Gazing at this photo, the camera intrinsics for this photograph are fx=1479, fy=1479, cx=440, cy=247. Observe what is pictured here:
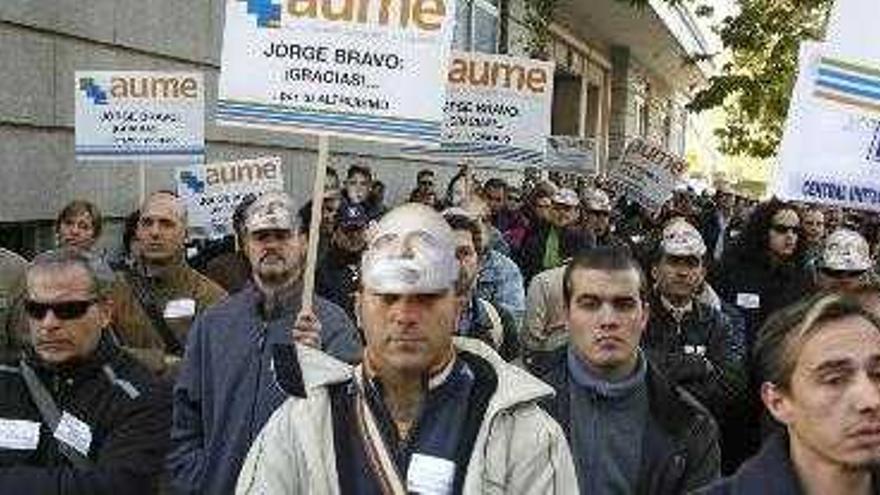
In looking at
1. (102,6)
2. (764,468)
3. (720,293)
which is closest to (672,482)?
(764,468)

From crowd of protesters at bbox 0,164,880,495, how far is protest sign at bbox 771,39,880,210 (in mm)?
389

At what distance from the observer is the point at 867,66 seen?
189 inches

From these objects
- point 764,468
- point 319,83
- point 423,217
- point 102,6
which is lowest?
point 764,468

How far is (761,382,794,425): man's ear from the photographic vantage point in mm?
2994

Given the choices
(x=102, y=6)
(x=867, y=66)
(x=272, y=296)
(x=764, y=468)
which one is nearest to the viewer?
(x=764, y=468)

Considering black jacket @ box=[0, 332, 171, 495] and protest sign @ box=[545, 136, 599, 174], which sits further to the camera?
protest sign @ box=[545, 136, 599, 174]

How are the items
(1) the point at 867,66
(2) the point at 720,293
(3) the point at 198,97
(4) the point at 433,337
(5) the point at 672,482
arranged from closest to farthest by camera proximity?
→ (4) the point at 433,337 → (5) the point at 672,482 → (1) the point at 867,66 → (2) the point at 720,293 → (3) the point at 198,97

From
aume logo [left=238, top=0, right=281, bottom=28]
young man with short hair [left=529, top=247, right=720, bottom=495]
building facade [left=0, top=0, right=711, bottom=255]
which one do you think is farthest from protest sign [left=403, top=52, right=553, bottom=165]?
young man with short hair [left=529, top=247, right=720, bottom=495]

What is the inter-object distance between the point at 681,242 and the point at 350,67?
1.83m

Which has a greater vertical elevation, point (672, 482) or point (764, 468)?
point (764, 468)

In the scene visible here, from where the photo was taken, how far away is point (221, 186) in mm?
9945

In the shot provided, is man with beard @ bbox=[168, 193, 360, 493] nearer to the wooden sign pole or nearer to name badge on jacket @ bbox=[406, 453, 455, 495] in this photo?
the wooden sign pole

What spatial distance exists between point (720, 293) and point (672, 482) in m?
4.54

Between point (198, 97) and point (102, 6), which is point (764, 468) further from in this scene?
point (102, 6)
